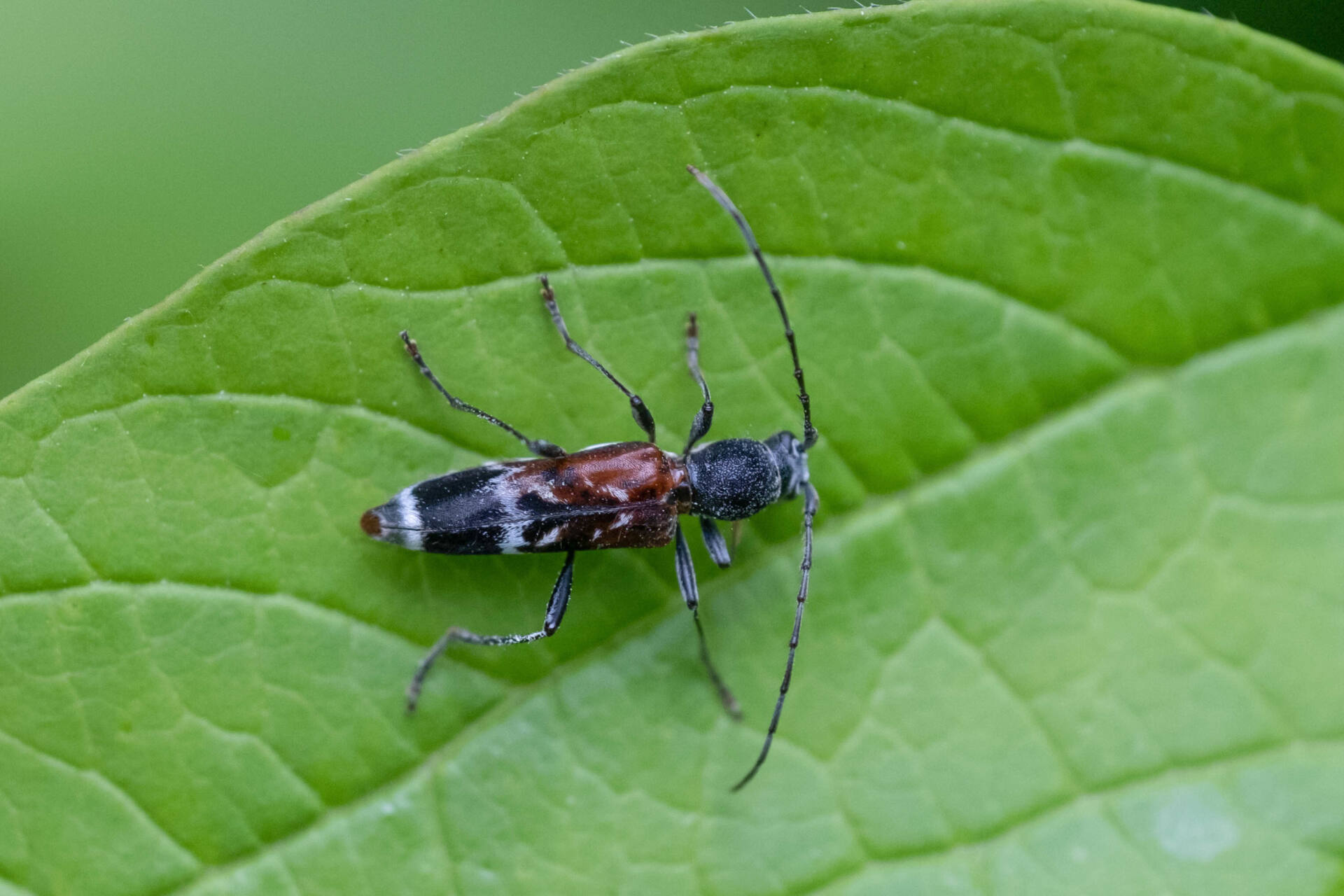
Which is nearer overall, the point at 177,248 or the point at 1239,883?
the point at 1239,883

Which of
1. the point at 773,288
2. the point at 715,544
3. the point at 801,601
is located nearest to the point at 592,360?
the point at 773,288

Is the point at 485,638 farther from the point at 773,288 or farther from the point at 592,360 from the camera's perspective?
the point at 773,288

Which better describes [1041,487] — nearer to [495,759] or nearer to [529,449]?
[529,449]

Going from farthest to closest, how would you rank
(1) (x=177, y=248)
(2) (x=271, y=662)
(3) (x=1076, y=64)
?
(1) (x=177, y=248)
(2) (x=271, y=662)
(3) (x=1076, y=64)

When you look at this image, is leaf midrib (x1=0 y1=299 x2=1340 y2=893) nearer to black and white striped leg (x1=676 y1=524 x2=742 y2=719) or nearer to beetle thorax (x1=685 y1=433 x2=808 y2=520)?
black and white striped leg (x1=676 y1=524 x2=742 y2=719)

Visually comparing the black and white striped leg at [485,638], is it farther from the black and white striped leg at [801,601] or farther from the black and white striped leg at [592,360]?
the black and white striped leg at [801,601]

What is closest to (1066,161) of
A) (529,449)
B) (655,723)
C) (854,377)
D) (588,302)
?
(854,377)
